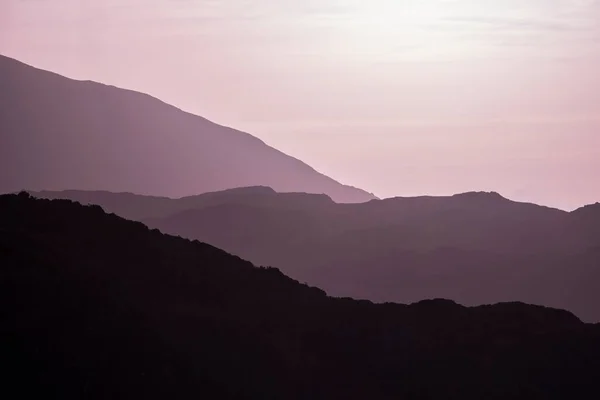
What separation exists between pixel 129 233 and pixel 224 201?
95.2m

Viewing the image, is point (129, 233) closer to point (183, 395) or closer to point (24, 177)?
point (183, 395)

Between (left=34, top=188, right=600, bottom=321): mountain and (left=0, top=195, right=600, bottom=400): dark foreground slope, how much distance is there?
64.9 metres

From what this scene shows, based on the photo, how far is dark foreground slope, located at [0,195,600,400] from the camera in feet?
82.6

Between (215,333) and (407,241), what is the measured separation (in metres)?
88.6

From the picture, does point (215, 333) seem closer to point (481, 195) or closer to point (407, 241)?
point (407, 241)

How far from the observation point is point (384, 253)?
11181 centimetres

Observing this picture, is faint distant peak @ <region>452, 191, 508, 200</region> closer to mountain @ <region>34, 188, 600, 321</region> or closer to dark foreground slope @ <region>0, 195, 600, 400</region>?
mountain @ <region>34, 188, 600, 321</region>

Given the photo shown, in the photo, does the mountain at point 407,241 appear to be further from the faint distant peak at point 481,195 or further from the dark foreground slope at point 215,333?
the dark foreground slope at point 215,333

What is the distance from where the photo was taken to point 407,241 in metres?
116

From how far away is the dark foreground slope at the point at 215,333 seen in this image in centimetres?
2517

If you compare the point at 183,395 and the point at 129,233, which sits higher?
the point at 129,233

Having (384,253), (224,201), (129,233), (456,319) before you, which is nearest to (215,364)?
(129,233)

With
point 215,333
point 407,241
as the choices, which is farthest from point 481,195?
point 215,333

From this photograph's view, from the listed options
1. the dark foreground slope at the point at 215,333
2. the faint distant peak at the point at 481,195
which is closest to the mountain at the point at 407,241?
the faint distant peak at the point at 481,195
